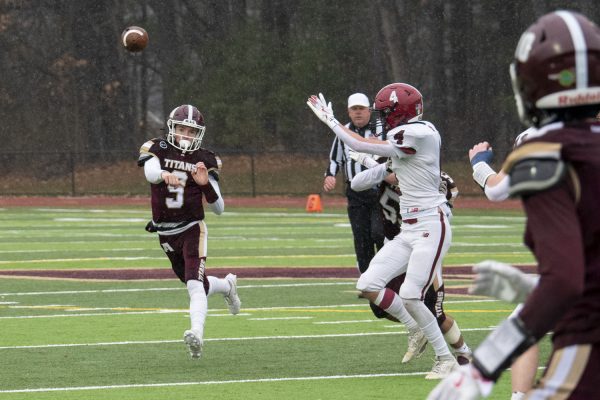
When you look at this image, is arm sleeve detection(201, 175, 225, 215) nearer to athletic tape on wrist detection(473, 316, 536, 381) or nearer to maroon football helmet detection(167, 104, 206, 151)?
maroon football helmet detection(167, 104, 206, 151)

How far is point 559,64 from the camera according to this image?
3779mm

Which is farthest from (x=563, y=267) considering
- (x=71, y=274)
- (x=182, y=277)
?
(x=71, y=274)

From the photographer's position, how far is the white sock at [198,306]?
30.1 feet

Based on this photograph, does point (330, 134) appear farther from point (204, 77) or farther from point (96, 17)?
point (96, 17)

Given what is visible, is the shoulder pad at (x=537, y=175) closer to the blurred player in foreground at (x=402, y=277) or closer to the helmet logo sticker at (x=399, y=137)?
the helmet logo sticker at (x=399, y=137)

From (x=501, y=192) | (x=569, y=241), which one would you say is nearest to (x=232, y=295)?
(x=501, y=192)

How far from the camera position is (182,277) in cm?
1007

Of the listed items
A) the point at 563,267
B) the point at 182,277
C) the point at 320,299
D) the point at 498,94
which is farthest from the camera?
the point at 498,94

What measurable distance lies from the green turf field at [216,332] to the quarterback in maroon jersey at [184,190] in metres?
0.70

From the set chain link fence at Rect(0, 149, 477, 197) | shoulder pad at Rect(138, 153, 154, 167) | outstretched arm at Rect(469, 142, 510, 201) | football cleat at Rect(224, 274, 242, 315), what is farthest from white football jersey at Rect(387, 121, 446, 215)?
chain link fence at Rect(0, 149, 477, 197)

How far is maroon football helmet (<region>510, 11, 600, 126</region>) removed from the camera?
378 cm

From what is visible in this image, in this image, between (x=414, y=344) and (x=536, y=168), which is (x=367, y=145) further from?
(x=536, y=168)

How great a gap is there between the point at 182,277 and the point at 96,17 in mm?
35927

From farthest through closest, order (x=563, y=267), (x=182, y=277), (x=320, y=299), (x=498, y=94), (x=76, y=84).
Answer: (x=76, y=84) < (x=498, y=94) < (x=320, y=299) < (x=182, y=277) < (x=563, y=267)
